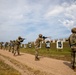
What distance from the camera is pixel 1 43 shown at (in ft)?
200

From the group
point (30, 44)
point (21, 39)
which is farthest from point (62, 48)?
point (30, 44)

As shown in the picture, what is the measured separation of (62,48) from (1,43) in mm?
25755

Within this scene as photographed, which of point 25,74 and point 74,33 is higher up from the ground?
point 74,33

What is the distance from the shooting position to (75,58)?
15.0 m

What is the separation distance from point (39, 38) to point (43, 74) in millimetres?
8483

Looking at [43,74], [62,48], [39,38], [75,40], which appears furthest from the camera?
[62,48]

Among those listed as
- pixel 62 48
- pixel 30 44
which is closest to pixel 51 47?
pixel 62 48

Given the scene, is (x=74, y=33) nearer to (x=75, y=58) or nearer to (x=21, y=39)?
(x=75, y=58)

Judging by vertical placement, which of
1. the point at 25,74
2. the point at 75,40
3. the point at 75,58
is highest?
the point at 75,40

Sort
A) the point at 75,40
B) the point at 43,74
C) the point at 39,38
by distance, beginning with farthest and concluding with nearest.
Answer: the point at 39,38 → the point at 75,40 → the point at 43,74

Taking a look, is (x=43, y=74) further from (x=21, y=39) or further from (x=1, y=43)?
(x=1, y=43)

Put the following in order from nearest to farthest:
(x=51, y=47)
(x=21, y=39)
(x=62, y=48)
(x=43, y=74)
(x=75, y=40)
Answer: (x=43, y=74) < (x=75, y=40) < (x=21, y=39) < (x=62, y=48) < (x=51, y=47)

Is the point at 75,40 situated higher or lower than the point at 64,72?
higher

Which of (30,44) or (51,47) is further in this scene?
(30,44)
